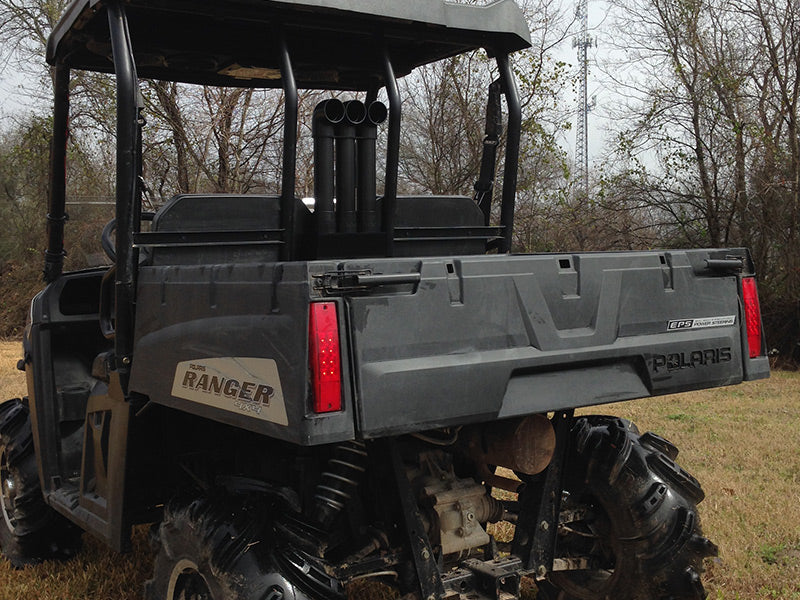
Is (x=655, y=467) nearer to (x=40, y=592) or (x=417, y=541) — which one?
(x=417, y=541)

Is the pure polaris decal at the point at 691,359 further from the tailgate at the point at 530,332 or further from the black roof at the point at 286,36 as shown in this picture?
the black roof at the point at 286,36

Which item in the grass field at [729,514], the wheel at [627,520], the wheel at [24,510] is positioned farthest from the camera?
the wheel at [24,510]

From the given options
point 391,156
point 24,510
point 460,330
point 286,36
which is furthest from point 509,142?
point 24,510

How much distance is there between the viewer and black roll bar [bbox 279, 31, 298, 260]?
285cm

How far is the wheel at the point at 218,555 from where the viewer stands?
2.57 m

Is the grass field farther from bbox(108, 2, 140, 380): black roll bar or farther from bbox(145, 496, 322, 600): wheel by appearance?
bbox(108, 2, 140, 380): black roll bar

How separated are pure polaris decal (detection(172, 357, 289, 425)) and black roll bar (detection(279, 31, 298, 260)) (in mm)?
631

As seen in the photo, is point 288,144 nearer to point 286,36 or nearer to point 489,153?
point 286,36

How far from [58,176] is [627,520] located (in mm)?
2793

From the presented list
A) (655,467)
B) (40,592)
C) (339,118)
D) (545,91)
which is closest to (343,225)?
(339,118)

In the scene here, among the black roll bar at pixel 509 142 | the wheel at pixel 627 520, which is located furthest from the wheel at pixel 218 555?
the black roll bar at pixel 509 142

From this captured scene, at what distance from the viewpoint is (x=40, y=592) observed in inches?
156

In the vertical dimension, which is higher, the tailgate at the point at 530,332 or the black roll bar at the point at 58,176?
the black roll bar at the point at 58,176

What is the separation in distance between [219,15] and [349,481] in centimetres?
164
